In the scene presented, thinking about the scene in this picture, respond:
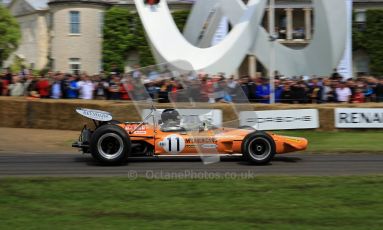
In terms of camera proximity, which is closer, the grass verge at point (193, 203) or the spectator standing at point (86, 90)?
the grass verge at point (193, 203)

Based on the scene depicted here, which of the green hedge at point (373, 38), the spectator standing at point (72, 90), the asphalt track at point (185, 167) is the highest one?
the green hedge at point (373, 38)

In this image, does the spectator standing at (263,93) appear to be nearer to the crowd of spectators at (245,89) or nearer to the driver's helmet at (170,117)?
the crowd of spectators at (245,89)

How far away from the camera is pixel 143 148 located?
11.9 metres

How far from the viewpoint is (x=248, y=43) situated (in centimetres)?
2900

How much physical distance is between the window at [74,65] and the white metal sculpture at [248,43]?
18693 mm

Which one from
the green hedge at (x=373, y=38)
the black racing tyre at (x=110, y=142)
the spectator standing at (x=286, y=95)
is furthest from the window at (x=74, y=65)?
the black racing tyre at (x=110, y=142)

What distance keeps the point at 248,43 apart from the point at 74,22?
21515 millimetres

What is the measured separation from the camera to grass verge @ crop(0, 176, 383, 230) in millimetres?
7086

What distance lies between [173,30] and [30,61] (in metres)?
29.9

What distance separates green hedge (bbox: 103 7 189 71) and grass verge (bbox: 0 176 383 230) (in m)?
36.9

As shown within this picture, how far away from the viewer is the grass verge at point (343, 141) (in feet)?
47.9

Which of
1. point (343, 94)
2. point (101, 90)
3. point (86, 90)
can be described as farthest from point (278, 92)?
point (86, 90)

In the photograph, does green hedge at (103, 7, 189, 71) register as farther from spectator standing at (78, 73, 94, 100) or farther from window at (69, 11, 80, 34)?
spectator standing at (78, 73, 94, 100)

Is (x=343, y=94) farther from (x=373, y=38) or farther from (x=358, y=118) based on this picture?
(x=373, y=38)
